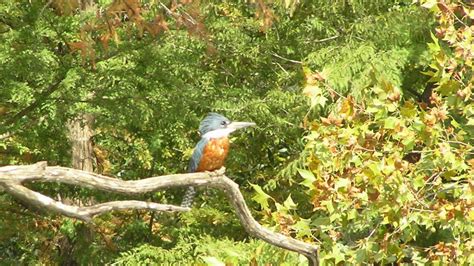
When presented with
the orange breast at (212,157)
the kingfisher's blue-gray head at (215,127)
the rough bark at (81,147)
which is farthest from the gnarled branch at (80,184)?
the rough bark at (81,147)

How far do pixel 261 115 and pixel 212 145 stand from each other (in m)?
2.99

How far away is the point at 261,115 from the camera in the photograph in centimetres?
932

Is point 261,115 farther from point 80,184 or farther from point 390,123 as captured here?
point 80,184

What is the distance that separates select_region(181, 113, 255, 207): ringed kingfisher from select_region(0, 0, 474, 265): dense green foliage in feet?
1.17

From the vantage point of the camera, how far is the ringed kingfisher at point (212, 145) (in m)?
6.34

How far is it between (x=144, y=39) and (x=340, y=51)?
6.20ft

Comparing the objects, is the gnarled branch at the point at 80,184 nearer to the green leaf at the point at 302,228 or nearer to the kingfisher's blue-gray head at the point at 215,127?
the green leaf at the point at 302,228

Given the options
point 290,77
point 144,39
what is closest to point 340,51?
point 290,77

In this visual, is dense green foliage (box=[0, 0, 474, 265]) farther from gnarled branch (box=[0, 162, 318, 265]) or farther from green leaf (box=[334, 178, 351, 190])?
gnarled branch (box=[0, 162, 318, 265])

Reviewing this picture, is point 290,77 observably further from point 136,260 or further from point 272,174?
point 136,260

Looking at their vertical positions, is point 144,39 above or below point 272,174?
above

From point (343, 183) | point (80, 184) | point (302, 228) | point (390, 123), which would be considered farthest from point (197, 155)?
point (80, 184)

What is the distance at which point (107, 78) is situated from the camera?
848cm

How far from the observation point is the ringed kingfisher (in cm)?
634
